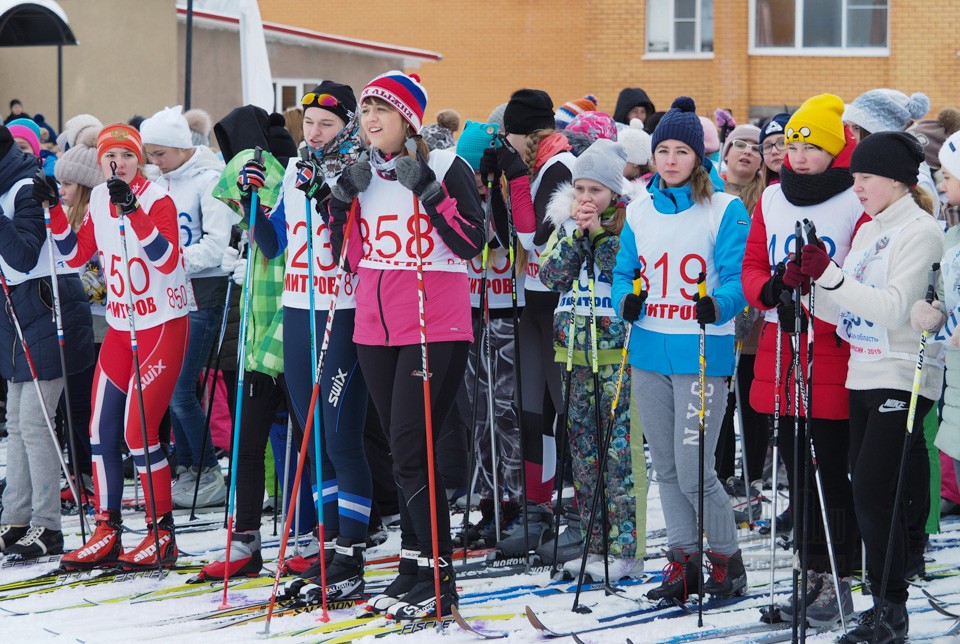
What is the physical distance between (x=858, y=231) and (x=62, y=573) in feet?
12.0

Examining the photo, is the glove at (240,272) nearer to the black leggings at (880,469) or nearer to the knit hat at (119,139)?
the knit hat at (119,139)

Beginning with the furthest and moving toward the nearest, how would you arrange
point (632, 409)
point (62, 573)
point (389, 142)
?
1. point (62, 573)
2. point (632, 409)
3. point (389, 142)

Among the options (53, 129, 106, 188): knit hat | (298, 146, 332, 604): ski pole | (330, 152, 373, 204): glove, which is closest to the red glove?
(330, 152, 373, 204): glove

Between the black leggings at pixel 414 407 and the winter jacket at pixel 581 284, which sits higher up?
the winter jacket at pixel 581 284

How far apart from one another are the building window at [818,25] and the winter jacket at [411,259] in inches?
688

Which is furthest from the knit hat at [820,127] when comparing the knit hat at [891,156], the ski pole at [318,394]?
the ski pole at [318,394]

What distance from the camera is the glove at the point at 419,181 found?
440 cm

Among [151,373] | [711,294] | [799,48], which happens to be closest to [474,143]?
[711,294]

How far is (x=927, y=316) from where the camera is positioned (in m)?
3.85

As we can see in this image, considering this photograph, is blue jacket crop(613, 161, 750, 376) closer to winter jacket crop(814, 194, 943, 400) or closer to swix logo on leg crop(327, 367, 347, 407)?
winter jacket crop(814, 194, 943, 400)

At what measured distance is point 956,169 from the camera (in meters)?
4.02

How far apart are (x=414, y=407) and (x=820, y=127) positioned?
1.80 meters

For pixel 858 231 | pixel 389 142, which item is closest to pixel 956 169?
pixel 858 231

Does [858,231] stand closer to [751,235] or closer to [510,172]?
[751,235]
